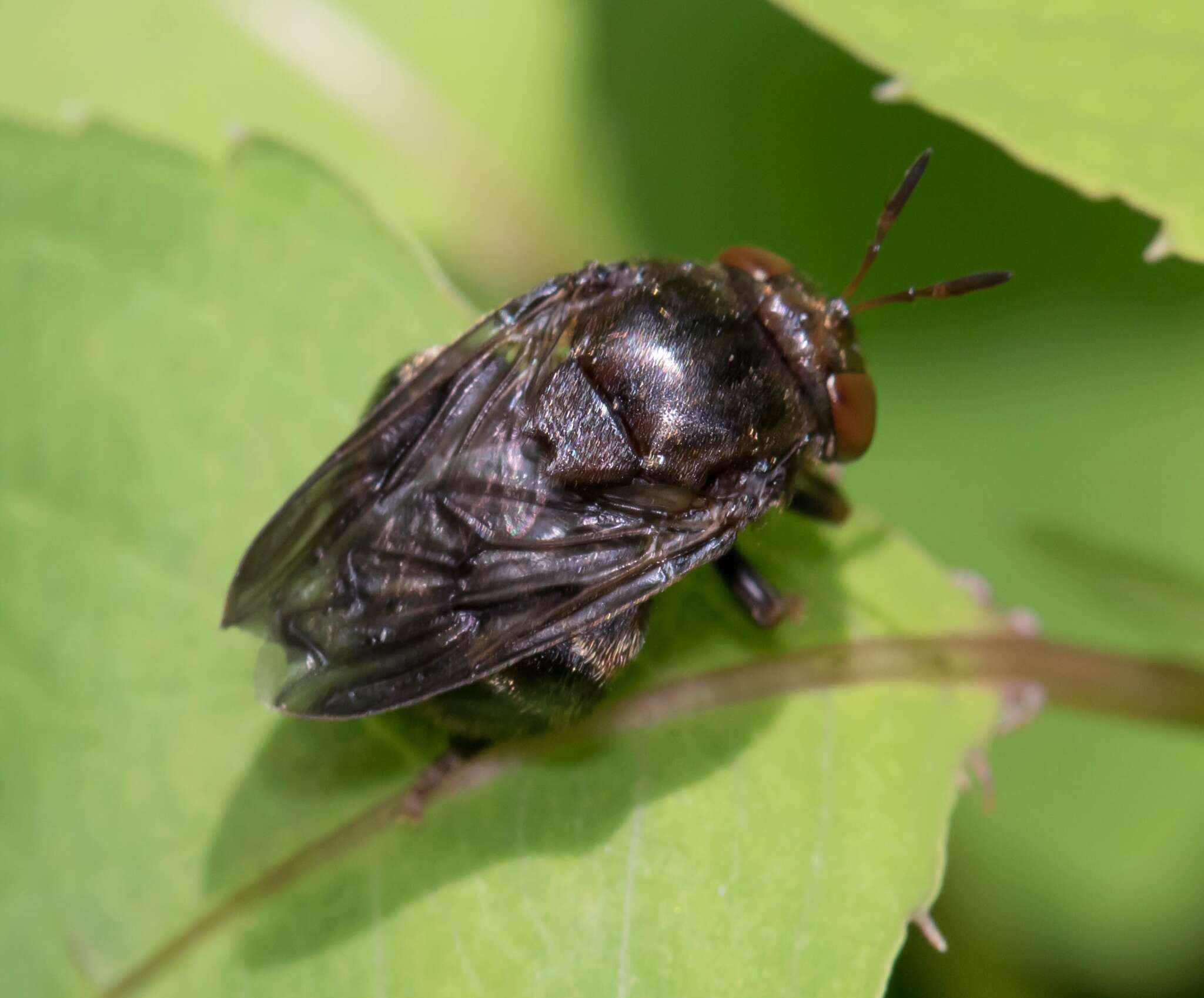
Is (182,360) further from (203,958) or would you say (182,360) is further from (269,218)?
(203,958)

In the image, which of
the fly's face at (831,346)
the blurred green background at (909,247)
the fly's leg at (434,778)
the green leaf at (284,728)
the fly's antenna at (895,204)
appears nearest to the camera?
the green leaf at (284,728)

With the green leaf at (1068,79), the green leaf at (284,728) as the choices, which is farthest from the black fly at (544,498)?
the green leaf at (1068,79)

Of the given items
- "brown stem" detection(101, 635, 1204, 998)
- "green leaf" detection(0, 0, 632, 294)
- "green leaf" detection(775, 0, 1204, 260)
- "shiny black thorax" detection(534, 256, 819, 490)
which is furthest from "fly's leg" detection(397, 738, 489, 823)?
"green leaf" detection(0, 0, 632, 294)

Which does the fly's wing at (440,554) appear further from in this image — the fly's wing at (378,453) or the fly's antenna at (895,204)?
the fly's antenna at (895,204)

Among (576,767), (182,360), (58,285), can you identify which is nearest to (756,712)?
(576,767)

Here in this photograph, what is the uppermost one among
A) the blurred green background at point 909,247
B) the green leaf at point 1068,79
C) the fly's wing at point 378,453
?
the green leaf at point 1068,79

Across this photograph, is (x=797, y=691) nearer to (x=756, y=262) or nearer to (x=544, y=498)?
(x=544, y=498)
